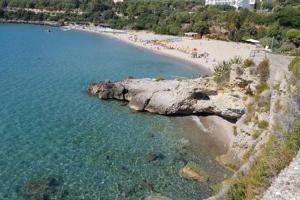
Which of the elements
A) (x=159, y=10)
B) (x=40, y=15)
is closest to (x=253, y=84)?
(x=159, y=10)

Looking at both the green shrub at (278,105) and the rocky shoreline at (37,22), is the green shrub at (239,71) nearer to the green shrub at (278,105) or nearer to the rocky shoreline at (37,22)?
the green shrub at (278,105)

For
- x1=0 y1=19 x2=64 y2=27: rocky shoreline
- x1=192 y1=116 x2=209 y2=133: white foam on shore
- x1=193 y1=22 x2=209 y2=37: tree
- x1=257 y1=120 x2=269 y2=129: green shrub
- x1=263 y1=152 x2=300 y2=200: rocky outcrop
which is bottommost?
x1=192 y1=116 x2=209 y2=133: white foam on shore

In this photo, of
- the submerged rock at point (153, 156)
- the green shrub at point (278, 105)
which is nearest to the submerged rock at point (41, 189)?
the submerged rock at point (153, 156)

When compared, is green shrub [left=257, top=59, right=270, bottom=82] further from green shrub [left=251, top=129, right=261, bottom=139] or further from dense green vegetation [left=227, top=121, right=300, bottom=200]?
dense green vegetation [left=227, top=121, right=300, bottom=200]

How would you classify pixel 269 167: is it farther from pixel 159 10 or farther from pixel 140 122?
pixel 159 10

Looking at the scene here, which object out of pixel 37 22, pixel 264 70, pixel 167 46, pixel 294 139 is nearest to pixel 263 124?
pixel 264 70

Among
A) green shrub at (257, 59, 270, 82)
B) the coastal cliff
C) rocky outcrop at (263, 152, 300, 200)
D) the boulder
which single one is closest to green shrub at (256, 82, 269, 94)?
the coastal cliff
